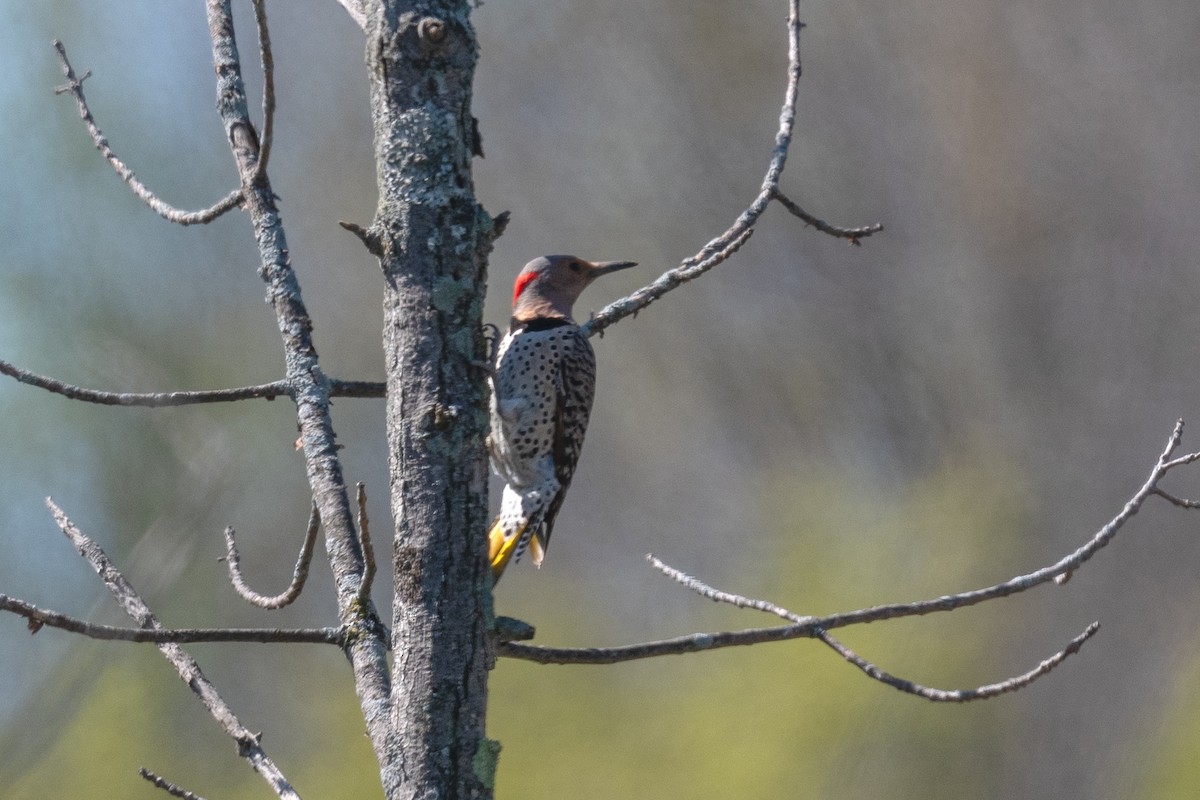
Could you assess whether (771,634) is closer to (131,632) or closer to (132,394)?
(131,632)

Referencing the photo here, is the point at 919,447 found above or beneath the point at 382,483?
above

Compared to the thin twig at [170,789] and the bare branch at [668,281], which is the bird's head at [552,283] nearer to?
the bare branch at [668,281]

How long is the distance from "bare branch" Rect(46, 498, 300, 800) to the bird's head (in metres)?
1.81

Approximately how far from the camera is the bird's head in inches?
141

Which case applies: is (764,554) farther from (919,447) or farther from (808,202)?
(808,202)

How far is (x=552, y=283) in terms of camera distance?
363cm

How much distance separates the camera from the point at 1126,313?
793cm

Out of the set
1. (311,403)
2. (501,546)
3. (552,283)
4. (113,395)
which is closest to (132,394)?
(113,395)

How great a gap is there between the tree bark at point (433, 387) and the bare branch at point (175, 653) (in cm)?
37

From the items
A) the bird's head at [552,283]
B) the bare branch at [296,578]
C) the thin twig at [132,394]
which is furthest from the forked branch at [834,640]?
the bird's head at [552,283]

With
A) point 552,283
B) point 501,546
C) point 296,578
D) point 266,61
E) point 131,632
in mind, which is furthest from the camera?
point 552,283

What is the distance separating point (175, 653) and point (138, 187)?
0.82 metres

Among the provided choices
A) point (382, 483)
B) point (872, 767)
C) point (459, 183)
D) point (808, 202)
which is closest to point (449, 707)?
point (459, 183)

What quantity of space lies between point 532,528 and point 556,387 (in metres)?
0.41
